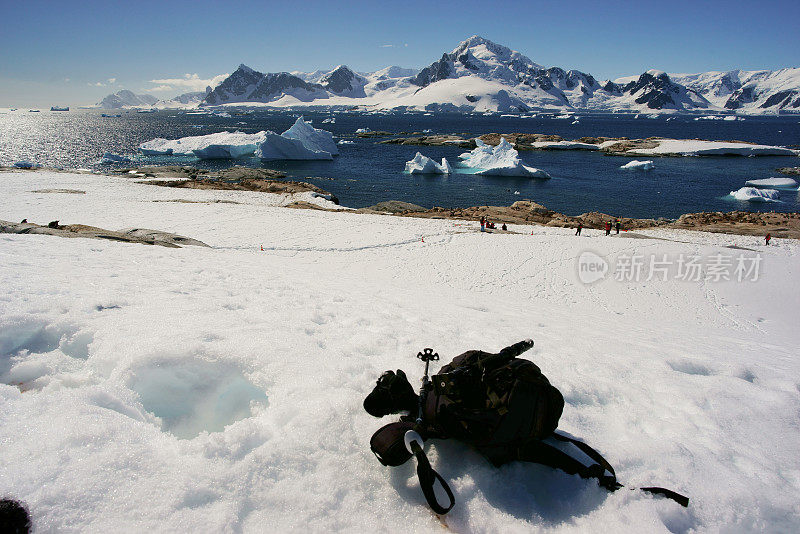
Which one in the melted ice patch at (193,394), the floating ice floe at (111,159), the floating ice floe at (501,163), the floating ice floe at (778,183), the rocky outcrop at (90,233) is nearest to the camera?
the melted ice patch at (193,394)

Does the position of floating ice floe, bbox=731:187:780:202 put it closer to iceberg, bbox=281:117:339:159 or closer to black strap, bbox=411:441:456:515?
black strap, bbox=411:441:456:515

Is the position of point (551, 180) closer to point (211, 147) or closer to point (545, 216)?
point (545, 216)

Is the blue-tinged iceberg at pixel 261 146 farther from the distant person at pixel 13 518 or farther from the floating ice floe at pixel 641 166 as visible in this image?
the distant person at pixel 13 518

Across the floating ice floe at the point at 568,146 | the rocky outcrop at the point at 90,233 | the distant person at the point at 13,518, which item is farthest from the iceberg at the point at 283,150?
the distant person at the point at 13,518

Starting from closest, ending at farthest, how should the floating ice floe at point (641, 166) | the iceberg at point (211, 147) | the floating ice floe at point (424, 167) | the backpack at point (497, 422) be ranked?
the backpack at point (497, 422) → the floating ice floe at point (424, 167) → the floating ice floe at point (641, 166) → the iceberg at point (211, 147)

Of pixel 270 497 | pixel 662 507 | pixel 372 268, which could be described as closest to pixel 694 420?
pixel 662 507

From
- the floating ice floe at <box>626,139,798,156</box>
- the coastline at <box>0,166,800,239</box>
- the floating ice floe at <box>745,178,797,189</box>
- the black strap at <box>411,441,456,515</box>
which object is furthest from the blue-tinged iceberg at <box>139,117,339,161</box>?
the black strap at <box>411,441,456,515</box>

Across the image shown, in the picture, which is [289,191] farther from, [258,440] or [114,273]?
[258,440]
